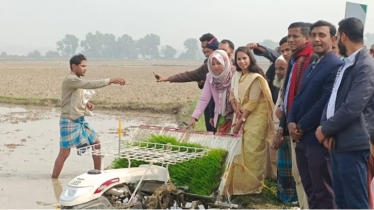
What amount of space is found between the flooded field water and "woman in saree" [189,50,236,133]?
217cm

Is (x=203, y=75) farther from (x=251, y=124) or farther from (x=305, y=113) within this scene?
(x=305, y=113)

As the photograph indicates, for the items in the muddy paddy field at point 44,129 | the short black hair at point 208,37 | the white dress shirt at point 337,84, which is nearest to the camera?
the white dress shirt at point 337,84

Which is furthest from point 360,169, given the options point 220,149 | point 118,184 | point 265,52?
point 265,52

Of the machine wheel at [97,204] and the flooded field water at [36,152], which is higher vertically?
the machine wheel at [97,204]

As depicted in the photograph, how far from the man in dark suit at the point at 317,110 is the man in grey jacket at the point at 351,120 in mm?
364

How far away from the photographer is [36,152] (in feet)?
34.3

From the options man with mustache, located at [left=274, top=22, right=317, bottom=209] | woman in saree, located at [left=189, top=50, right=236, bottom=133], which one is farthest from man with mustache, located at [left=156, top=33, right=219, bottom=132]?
man with mustache, located at [left=274, top=22, right=317, bottom=209]

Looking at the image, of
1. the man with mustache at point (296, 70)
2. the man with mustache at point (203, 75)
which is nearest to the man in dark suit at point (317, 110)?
the man with mustache at point (296, 70)

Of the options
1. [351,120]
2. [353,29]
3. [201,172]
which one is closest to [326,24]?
[353,29]

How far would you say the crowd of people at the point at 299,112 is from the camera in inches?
170

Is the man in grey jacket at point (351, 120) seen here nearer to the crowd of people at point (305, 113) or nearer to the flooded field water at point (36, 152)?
the crowd of people at point (305, 113)

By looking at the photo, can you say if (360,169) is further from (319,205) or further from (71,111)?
(71,111)

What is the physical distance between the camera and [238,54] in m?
6.24

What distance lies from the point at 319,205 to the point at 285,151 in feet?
4.00
